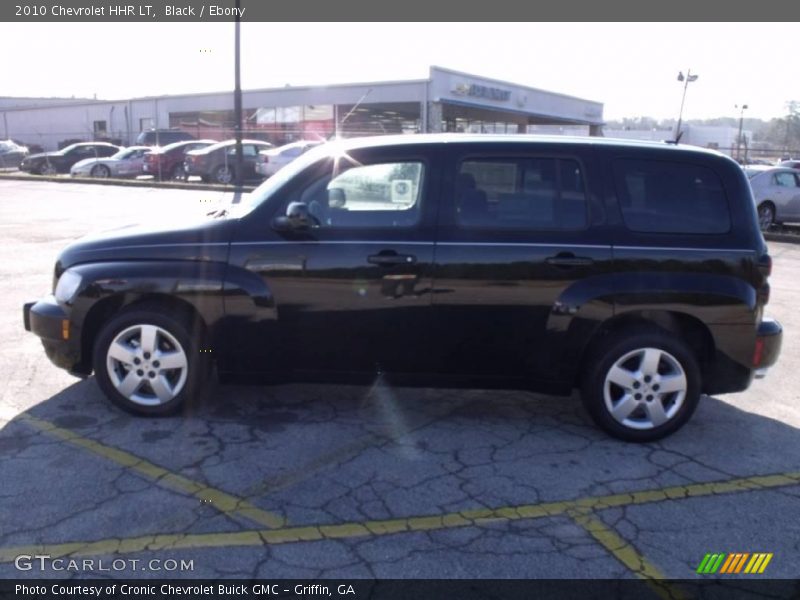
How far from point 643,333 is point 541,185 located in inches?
43.7

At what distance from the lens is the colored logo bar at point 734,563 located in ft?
11.0

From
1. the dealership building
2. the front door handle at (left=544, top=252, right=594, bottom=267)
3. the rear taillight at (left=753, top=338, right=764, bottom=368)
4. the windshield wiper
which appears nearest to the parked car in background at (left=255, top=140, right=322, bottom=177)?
the dealership building

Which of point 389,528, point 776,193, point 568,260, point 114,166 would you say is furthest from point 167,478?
point 114,166

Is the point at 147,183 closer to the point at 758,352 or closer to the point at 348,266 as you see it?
the point at 348,266

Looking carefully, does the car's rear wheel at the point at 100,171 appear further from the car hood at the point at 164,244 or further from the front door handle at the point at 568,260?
the front door handle at the point at 568,260

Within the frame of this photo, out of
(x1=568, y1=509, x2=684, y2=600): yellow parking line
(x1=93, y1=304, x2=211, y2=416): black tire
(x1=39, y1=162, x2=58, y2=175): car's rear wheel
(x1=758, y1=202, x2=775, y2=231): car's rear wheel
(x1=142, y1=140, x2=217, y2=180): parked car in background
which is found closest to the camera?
(x1=568, y1=509, x2=684, y2=600): yellow parking line

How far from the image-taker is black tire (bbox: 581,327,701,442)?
4.62 m

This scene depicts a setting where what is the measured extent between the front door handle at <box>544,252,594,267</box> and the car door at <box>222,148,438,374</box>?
0.74 m

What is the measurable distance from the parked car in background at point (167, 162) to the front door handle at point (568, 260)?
85.2 feet

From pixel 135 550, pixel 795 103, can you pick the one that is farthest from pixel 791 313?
pixel 795 103

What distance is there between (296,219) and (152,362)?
133 cm

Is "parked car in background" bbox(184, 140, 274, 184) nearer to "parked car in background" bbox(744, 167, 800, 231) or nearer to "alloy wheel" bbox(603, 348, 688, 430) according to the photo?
"parked car in background" bbox(744, 167, 800, 231)

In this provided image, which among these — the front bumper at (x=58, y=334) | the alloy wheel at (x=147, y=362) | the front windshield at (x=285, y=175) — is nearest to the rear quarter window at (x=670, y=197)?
the front windshield at (x=285, y=175)

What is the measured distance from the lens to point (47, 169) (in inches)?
1356
